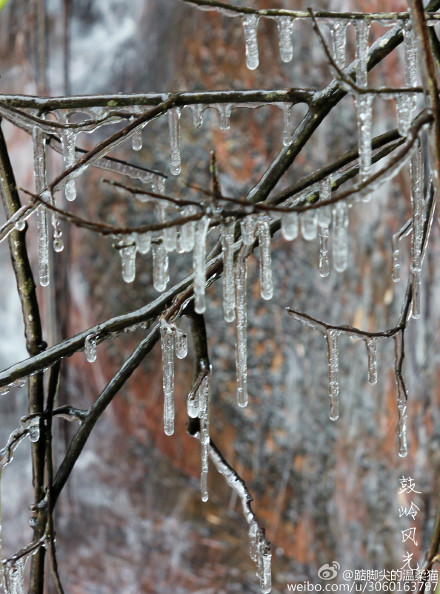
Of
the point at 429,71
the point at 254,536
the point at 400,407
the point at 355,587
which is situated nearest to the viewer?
the point at 429,71

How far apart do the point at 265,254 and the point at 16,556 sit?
377 mm

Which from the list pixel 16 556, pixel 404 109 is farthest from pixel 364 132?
pixel 16 556

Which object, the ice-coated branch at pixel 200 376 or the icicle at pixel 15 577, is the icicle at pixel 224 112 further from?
the icicle at pixel 15 577

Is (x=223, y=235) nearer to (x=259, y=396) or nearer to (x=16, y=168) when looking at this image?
(x=259, y=396)

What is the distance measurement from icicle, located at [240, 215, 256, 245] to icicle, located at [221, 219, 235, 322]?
0.01 m

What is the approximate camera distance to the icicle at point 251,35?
663 millimetres

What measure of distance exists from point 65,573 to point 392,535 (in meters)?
1.67

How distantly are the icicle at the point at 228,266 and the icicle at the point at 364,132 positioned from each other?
0.39 ft

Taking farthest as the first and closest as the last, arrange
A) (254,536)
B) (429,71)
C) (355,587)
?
(355,587), (254,536), (429,71)

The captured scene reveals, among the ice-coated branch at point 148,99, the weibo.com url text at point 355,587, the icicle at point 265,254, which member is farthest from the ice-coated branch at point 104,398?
the weibo.com url text at point 355,587

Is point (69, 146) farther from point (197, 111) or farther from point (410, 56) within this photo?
point (410, 56)

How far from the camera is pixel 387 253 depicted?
246 centimetres

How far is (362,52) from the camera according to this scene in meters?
0.67

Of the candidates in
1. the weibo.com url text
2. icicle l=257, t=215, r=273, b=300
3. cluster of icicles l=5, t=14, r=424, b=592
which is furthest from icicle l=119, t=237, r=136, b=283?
the weibo.com url text
